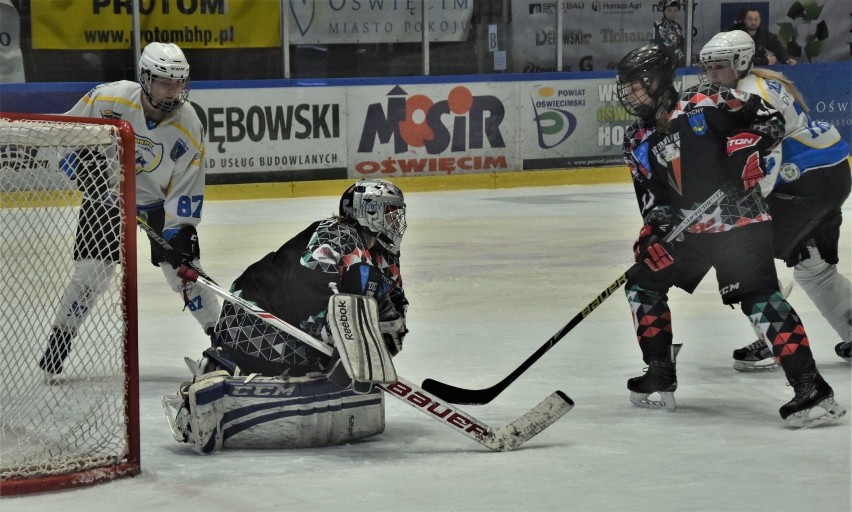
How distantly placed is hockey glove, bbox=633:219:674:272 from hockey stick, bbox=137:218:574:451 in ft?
1.67

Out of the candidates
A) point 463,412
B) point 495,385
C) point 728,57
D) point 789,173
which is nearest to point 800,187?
point 789,173

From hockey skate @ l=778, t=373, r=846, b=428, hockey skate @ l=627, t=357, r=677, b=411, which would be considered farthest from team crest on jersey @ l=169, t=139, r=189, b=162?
hockey skate @ l=778, t=373, r=846, b=428

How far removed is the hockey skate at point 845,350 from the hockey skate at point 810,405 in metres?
0.91

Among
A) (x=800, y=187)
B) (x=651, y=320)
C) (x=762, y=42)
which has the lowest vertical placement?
(x=651, y=320)

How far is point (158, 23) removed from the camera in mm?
9289

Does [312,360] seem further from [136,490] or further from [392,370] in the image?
[136,490]

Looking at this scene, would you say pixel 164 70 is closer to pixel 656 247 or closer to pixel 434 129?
pixel 656 247

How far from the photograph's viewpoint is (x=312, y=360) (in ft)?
11.4

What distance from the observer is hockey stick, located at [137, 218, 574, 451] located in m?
3.35

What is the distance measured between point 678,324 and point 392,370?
7.79 ft

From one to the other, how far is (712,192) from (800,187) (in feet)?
2.36

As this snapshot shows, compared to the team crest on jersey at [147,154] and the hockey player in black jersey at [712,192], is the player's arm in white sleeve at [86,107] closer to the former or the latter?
the team crest on jersey at [147,154]

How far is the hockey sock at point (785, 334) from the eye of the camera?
12.0 feet

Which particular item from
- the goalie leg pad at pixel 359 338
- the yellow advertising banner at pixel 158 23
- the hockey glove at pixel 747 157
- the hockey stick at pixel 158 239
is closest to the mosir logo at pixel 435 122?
the yellow advertising banner at pixel 158 23
